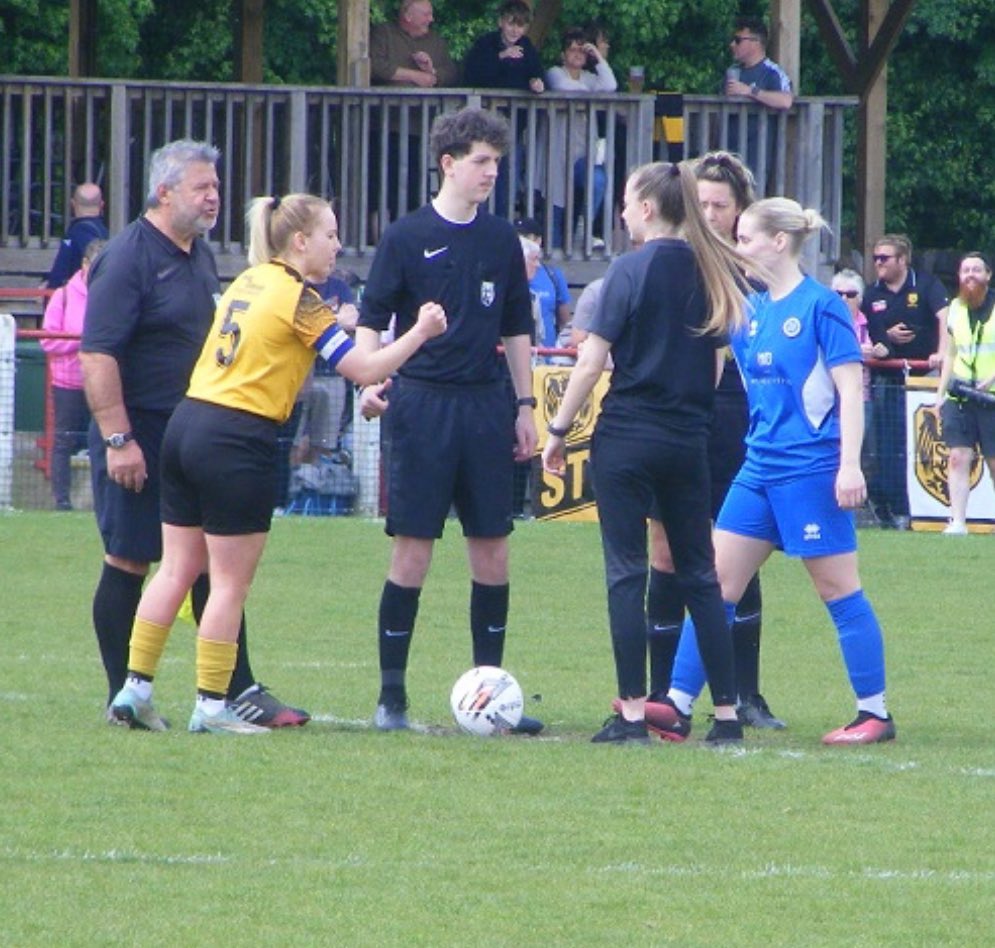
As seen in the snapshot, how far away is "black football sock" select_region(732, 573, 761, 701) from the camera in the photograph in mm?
8742

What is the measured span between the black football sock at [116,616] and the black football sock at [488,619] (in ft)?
3.81

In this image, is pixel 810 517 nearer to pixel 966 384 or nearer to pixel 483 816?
pixel 483 816

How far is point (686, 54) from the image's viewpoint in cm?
3806

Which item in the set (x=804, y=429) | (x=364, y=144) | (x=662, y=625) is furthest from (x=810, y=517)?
(x=364, y=144)

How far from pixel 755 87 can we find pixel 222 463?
13281 mm

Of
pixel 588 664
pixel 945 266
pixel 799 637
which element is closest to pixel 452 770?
pixel 588 664

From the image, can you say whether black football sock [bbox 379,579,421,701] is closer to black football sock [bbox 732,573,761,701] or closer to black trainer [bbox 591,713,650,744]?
black trainer [bbox 591,713,650,744]

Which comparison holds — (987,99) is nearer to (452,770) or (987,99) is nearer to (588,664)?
(588,664)

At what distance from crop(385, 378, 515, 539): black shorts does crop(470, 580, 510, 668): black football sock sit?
23cm

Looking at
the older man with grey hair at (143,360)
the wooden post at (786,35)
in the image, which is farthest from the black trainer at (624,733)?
the wooden post at (786,35)

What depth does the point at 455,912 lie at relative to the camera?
18.4ft

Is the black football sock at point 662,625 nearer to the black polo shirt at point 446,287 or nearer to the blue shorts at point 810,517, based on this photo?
the blue shorts at point 810,517

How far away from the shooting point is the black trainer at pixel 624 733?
802cm

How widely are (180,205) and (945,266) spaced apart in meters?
Answer: 29.5
